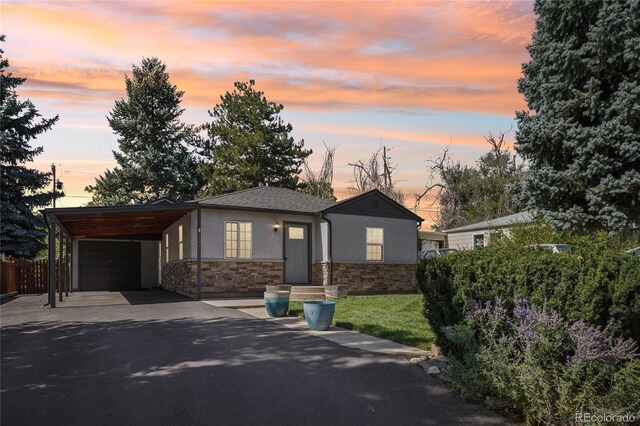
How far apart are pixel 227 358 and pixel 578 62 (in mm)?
9112

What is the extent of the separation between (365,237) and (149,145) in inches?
957

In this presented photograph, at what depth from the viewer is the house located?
60.0 feet

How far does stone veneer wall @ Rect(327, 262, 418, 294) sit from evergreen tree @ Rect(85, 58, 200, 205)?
21.9 metres

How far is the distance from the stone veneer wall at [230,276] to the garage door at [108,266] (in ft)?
25.5

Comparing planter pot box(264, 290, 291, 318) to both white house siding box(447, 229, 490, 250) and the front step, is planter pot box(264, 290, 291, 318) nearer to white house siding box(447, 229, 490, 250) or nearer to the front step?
the front step

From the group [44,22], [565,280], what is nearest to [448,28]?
[565,280]

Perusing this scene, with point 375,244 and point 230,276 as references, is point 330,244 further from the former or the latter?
Answer: point 230,276

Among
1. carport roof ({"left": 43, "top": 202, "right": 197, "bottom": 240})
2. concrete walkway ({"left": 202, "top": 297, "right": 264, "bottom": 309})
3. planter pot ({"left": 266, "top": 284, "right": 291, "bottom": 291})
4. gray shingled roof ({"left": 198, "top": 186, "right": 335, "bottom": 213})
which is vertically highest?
gray shingled roof ({"left": 198, "top": 186, "right": 335, "bottom": 213})

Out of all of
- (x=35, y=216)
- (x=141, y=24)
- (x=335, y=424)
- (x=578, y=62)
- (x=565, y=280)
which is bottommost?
(x=335, y=424)

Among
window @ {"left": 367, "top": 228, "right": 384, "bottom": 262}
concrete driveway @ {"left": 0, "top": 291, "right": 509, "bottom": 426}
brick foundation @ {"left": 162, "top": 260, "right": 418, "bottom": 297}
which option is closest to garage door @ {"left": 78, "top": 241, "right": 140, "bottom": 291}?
brick foundation @ {"left": 162, "top": 260, "right": 418, "bottom": 297}

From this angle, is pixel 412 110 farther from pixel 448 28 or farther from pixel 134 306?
pixel 134 306

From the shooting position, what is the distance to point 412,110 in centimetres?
1803

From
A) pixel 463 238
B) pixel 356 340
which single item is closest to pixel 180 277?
pixel 356 340

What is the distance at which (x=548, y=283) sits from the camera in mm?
6398
